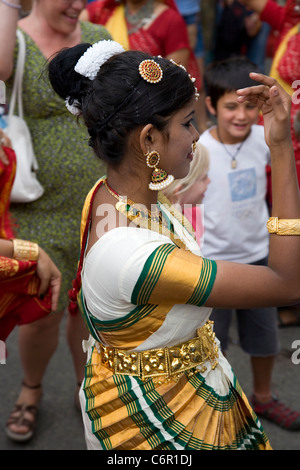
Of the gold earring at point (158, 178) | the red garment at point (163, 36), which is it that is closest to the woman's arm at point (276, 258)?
the gold earring at point (158, 178)

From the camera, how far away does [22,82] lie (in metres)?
2.78

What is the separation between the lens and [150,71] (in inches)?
65.6

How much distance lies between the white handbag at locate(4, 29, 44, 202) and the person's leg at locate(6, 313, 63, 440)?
1.99ft

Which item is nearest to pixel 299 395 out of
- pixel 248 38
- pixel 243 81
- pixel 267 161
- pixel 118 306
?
pixel 267 161

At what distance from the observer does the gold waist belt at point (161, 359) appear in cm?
180

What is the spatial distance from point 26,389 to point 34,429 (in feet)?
0.65

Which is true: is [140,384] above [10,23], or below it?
below

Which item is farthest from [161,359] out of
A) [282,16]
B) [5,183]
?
[282,16]

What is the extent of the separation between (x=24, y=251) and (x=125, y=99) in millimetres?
753

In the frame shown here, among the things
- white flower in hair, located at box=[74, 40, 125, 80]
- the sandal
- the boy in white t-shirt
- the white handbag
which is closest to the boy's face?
the boy in white t-shirt

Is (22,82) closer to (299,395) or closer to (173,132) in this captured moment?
(173,132)

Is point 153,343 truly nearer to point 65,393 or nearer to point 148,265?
point 148,265

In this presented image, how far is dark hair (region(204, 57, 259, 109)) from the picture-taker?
3152 millimetres

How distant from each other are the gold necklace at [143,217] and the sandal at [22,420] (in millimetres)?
1618
